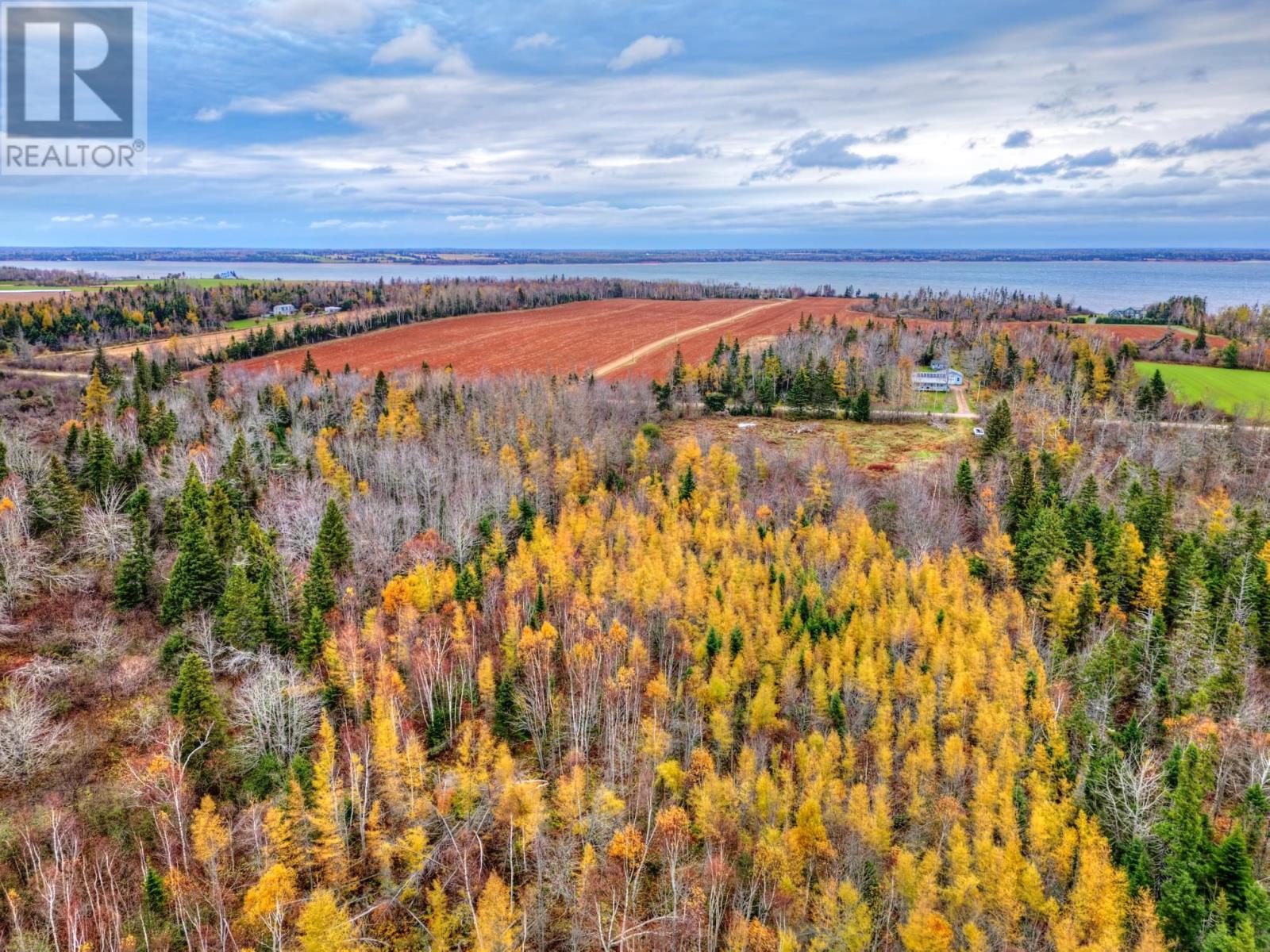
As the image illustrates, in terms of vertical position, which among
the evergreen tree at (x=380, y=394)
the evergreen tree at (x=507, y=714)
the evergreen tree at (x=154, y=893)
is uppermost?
the evergreen tree at (x=380, y=394)

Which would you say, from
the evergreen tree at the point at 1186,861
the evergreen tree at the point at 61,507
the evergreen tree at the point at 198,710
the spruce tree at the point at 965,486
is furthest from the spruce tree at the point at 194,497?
the spruce tree at the point at 965,486

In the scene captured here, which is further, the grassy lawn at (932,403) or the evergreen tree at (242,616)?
the grassy lawn at (932,403)

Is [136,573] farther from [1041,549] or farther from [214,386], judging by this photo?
[1041,549]

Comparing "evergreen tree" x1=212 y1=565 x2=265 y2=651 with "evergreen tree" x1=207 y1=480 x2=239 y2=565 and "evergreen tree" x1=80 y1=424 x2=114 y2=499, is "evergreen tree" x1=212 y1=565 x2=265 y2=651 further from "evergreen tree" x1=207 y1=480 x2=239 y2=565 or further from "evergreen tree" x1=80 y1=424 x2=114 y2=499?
"evergreen tree" x1=80 y1=424 x2=114 y2=499

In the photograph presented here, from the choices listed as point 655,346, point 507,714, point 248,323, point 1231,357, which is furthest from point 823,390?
point 248,323

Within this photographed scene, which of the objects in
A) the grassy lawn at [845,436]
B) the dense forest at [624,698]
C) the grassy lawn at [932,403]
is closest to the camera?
the dense forest at [624,698]

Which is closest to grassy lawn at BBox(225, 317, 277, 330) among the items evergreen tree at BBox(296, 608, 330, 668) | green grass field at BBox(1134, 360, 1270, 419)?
evergreen tree at BBox(296, 608, 330, 668)

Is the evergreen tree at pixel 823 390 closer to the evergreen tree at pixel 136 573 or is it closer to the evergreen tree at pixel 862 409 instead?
the evergreen tree at pixel 862 409

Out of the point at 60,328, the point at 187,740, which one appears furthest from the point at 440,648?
the point at 60,328
